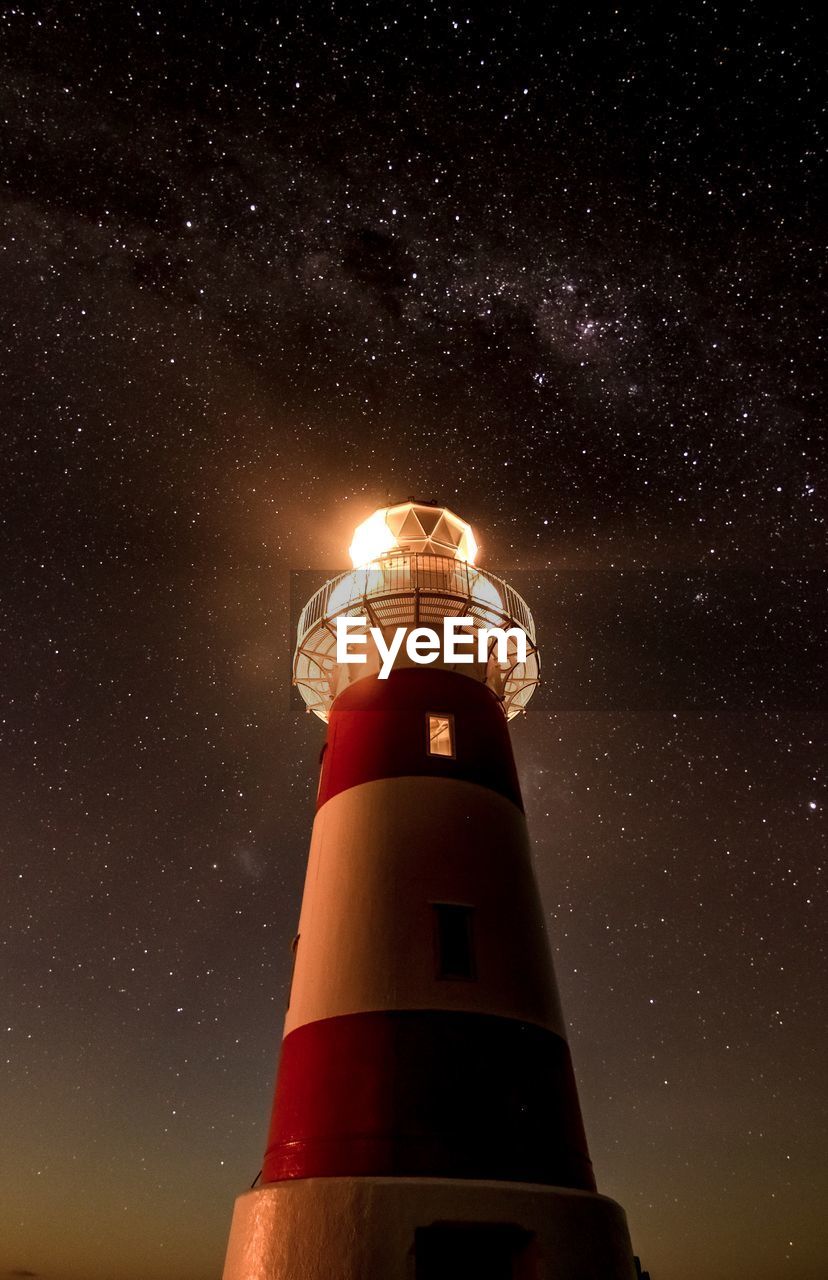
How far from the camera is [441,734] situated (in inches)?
419

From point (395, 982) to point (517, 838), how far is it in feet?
8.92

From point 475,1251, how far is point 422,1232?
92cm

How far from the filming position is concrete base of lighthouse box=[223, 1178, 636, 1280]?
6.08 metres

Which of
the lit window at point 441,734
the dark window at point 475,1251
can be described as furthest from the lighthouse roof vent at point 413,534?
the dark window at point 475,1251

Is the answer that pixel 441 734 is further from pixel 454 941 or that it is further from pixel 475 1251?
pixel 475 1251

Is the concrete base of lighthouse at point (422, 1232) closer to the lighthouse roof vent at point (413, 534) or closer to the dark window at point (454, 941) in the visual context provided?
the dark window at point (454, 941)

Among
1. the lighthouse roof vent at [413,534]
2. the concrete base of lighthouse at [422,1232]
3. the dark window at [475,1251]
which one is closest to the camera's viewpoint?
the concrete base of lighthouse at [422,1232]

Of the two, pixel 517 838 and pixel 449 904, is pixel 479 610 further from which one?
pixel 449 904

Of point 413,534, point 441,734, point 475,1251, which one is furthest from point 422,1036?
point 413,534

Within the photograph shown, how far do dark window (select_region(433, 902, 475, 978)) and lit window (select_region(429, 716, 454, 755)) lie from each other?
2348 millimetres

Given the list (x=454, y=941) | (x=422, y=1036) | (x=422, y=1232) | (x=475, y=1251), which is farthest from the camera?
(x=454, y=941)

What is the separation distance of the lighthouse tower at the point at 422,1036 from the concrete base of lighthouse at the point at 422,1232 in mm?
14

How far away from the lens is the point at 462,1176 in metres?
6.82

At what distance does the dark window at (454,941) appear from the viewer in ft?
26.6
